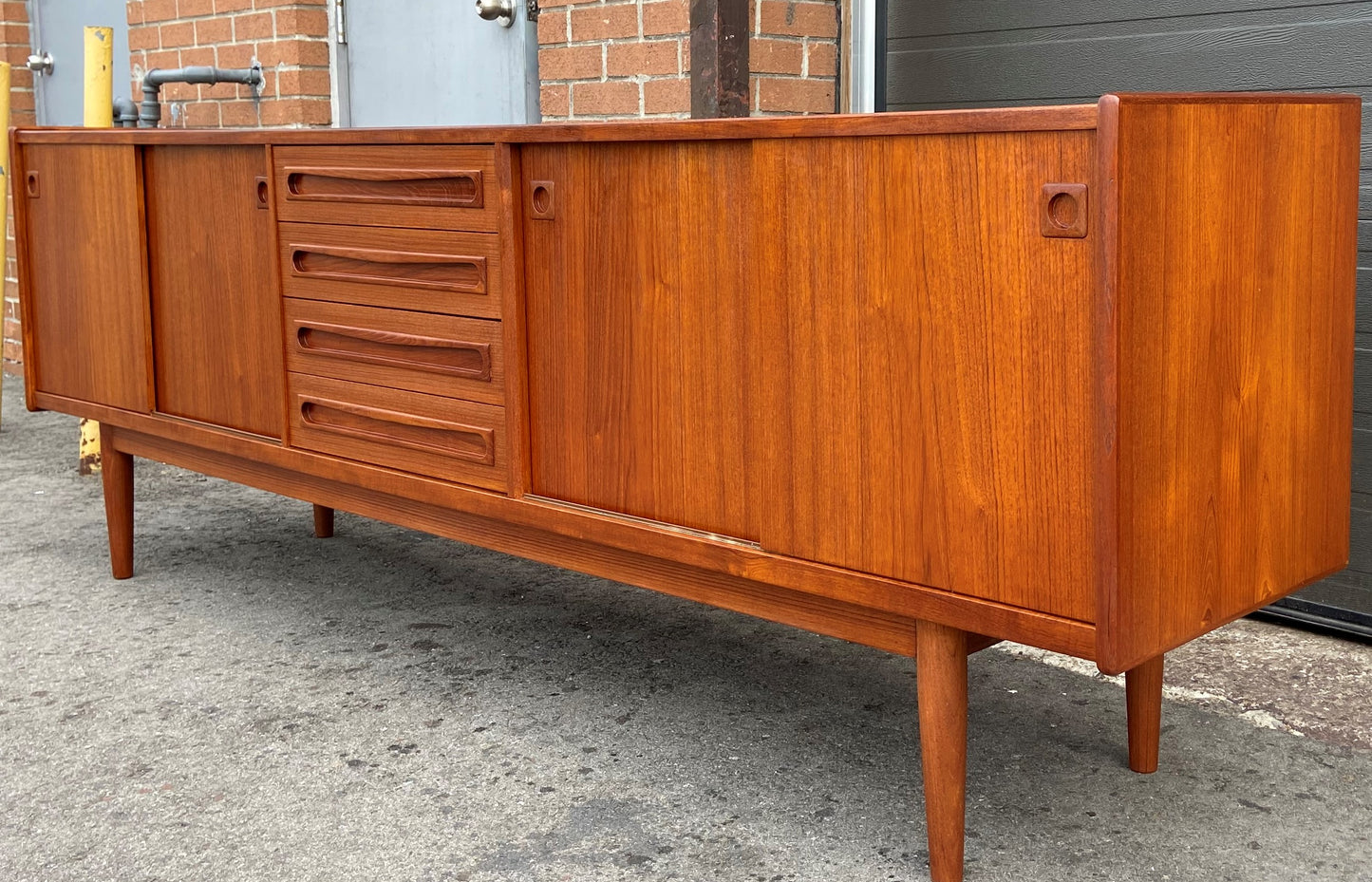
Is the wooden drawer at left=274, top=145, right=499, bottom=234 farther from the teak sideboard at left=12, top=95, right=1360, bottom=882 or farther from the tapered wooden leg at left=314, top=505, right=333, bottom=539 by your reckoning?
the tapered wooden leg at left=314, top=505, right=333, bottom=539

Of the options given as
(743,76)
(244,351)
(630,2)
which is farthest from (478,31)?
(244,351)

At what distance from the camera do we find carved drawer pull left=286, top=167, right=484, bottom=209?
2.27 meters

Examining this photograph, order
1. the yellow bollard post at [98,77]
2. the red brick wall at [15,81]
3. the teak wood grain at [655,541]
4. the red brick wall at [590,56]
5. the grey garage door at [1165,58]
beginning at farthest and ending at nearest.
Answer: the red brick wall at [15,81] → the yellow bollard post at [98,77] → the red brick wall at [590,56] → the grey garage door at [1165,58] → the teak wood grain at [655,541]

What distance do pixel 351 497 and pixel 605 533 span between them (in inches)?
26.8

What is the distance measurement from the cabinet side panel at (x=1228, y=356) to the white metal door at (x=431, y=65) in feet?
7.60

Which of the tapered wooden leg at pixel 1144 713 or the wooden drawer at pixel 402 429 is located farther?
the wooden drawer at pixel 402 429

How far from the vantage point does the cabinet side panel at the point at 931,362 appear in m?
1.59

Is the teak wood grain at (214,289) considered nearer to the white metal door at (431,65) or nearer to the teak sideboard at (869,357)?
the teak sideboard at (869,357)

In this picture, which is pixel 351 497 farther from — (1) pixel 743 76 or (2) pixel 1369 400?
(2) pixel 1369 400

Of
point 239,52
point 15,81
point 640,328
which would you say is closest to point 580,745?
point 640,328

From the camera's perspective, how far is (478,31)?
155 inches

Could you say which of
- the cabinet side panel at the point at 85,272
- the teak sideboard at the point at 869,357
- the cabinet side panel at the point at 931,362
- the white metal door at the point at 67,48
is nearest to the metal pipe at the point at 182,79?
the white metal door at the point at 67,48

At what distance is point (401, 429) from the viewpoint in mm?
2469

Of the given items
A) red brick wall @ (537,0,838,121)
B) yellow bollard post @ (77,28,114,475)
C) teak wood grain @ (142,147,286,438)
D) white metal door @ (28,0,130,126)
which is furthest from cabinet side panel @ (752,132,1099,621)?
white metal door @ (28,0,130,126)
